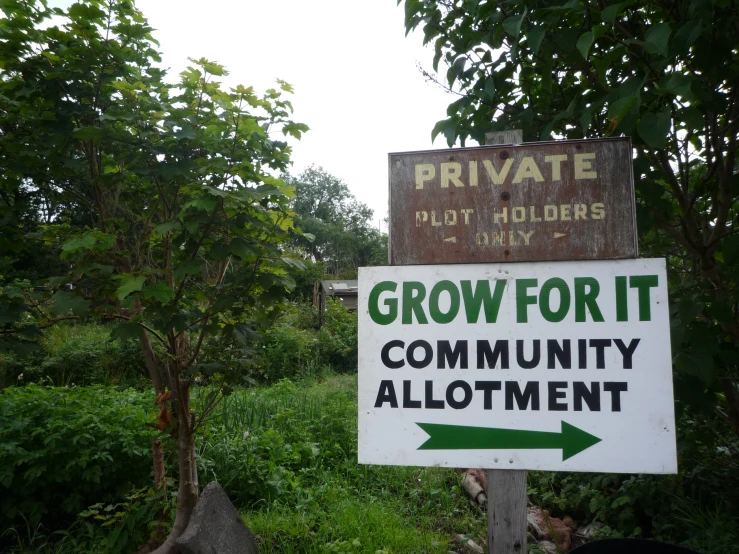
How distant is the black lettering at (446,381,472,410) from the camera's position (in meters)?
2.03

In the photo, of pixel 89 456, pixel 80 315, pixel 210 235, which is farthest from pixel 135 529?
pixel 210 235

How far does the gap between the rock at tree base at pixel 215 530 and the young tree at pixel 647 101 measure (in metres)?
2.36

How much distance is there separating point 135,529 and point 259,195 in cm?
227

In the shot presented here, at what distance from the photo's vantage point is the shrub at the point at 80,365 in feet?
28.1

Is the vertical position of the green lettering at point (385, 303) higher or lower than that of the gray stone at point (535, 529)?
higher

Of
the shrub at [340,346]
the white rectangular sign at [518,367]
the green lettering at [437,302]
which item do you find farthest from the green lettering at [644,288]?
the shrub at [340,346]

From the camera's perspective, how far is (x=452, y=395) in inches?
80.4

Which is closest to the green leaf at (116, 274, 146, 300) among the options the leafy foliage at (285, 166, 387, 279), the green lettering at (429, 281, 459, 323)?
the green lettering at (429, 281, 459, 323)

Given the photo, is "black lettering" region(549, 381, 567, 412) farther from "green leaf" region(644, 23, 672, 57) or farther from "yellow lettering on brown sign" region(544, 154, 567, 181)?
"green leaf" region(644, 23, 672, 57)

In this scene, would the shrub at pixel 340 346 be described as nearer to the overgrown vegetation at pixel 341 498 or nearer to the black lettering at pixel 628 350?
the overgrown vegetation at pixel 341 498

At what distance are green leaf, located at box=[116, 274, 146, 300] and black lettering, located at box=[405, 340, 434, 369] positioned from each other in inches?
50.9

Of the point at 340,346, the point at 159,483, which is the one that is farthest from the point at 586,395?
the point at 340,346

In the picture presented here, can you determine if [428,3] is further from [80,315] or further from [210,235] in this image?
[80,315]

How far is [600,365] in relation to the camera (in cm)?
197
